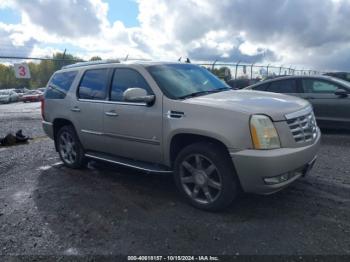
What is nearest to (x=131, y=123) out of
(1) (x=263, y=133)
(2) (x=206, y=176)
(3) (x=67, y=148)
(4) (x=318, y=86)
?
(2) (x=206, y=176)

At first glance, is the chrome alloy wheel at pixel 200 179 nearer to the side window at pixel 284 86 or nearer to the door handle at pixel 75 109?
the door handle at pixel 75 109

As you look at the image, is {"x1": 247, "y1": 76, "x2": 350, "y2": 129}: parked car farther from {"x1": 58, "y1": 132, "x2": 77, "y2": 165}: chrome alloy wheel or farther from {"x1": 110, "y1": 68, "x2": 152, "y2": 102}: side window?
{"x1": 58, "y1": 132, "x2": 77, "y2": 165}: chrome alloy wheel

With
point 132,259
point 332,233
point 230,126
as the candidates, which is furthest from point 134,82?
point 332,233

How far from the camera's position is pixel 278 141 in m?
3.46

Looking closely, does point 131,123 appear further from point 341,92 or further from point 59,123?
point 341,92

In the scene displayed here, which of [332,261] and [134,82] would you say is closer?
[332,261]

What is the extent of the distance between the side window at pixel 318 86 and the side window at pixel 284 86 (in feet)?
0.87

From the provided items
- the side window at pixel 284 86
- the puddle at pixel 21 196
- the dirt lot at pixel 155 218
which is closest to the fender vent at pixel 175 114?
the dirt lot at pixel 155 218

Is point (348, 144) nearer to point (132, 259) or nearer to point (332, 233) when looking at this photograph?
point (332, 233)

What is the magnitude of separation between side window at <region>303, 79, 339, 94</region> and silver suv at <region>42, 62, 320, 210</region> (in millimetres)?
4087

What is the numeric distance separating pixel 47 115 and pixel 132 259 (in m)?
4.04

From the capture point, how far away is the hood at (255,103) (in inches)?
139

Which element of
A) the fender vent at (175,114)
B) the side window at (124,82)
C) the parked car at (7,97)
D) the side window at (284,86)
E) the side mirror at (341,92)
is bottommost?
the parked car at (7,97)

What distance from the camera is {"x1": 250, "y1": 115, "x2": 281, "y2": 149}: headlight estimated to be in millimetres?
3393
